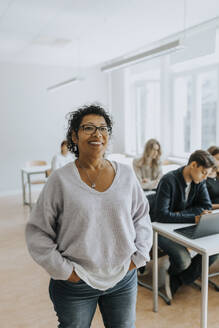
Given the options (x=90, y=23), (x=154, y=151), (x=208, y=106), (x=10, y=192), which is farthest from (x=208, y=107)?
(x=10, y=192)

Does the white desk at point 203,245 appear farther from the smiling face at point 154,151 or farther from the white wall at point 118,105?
the white wall at point 118,105

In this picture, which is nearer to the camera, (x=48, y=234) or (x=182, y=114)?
(x=48, y=234)

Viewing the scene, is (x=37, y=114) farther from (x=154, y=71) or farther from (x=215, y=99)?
(x=215, y=99)

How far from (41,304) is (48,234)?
1566 mm

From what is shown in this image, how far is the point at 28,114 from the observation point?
22.2 ft

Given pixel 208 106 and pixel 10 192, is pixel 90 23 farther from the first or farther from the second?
pixel 10 192

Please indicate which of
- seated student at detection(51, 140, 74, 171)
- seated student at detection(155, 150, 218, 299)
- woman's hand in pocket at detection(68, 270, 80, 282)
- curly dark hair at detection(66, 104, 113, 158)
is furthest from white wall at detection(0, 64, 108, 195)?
woman's hand in pocket at detection(68, 270, 80, 282)

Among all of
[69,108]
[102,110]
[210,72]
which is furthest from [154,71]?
[102,110]

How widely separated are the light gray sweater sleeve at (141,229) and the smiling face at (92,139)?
24 centimetres

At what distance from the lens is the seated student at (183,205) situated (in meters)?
2.38

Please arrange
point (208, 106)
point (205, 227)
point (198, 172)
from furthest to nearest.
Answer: point (208, 106)
point (198, 172)
point (205, 227)

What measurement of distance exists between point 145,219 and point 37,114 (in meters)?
5.83

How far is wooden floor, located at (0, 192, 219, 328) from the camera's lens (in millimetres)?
2297

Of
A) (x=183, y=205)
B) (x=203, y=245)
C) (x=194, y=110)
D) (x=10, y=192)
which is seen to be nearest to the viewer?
(x=203, y=245)
